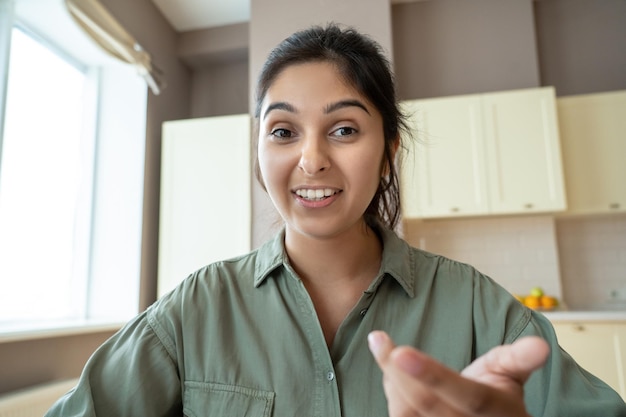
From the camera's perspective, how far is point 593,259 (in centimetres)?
324

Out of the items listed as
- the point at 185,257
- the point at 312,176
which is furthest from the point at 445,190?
the point at 312,176

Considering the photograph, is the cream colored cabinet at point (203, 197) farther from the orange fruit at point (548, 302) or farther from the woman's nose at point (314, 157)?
the woman's nose at point (314, 157)

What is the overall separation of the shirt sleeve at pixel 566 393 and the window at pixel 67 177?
2.24 meters

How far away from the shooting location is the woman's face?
885 mm

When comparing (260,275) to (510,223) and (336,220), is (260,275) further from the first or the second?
(510,223)

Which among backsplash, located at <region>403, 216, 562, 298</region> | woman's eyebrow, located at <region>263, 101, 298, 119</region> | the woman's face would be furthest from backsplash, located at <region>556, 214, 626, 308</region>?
woman's eyebrow, located at <region>263, 101, 298, 119</region>

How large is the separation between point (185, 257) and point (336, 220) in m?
2.56

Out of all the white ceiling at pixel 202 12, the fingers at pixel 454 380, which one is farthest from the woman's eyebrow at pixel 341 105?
the white ceiling at pixel 202 12

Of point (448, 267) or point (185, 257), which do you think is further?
point (185, 257)

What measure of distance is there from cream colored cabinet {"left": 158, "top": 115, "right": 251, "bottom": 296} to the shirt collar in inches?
86.4

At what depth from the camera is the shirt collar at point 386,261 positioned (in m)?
0.93

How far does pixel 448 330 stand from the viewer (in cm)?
89

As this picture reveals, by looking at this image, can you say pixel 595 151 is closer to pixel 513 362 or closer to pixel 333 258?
pixel 333 258

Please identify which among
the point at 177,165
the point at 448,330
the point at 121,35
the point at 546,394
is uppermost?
the point at 121,35
